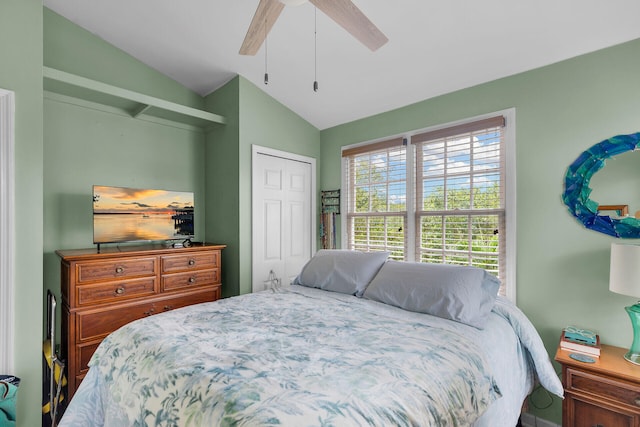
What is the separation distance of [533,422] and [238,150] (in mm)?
3306

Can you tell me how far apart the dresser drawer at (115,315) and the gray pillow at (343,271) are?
1120 millimetres

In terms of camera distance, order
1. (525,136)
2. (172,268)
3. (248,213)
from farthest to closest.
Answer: (248,213)
(172,268)
(525,136)

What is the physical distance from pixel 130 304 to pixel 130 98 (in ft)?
5.65

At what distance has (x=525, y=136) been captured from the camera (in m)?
2.33

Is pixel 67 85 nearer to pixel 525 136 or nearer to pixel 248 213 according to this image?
pixel 248 213

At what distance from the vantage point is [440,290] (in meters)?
2.00

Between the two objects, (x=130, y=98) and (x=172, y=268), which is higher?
(x=130, y=98)

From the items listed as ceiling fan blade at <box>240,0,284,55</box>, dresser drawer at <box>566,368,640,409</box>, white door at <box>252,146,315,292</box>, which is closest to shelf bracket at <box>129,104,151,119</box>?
white door at <box>252,146,315,292</box>

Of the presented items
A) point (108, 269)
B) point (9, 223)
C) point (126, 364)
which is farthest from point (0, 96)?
point (126, 364)

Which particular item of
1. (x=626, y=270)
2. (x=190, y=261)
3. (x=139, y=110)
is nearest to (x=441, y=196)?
(x=626, y=270)

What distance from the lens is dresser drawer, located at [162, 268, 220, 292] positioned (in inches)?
107

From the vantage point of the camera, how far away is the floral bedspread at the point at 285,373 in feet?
3.37

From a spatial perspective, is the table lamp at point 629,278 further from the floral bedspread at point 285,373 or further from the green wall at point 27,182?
the green wall at point 27,182

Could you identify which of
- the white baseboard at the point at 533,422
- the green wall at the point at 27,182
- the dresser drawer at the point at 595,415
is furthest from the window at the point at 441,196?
the green wall at the point at 27,182
